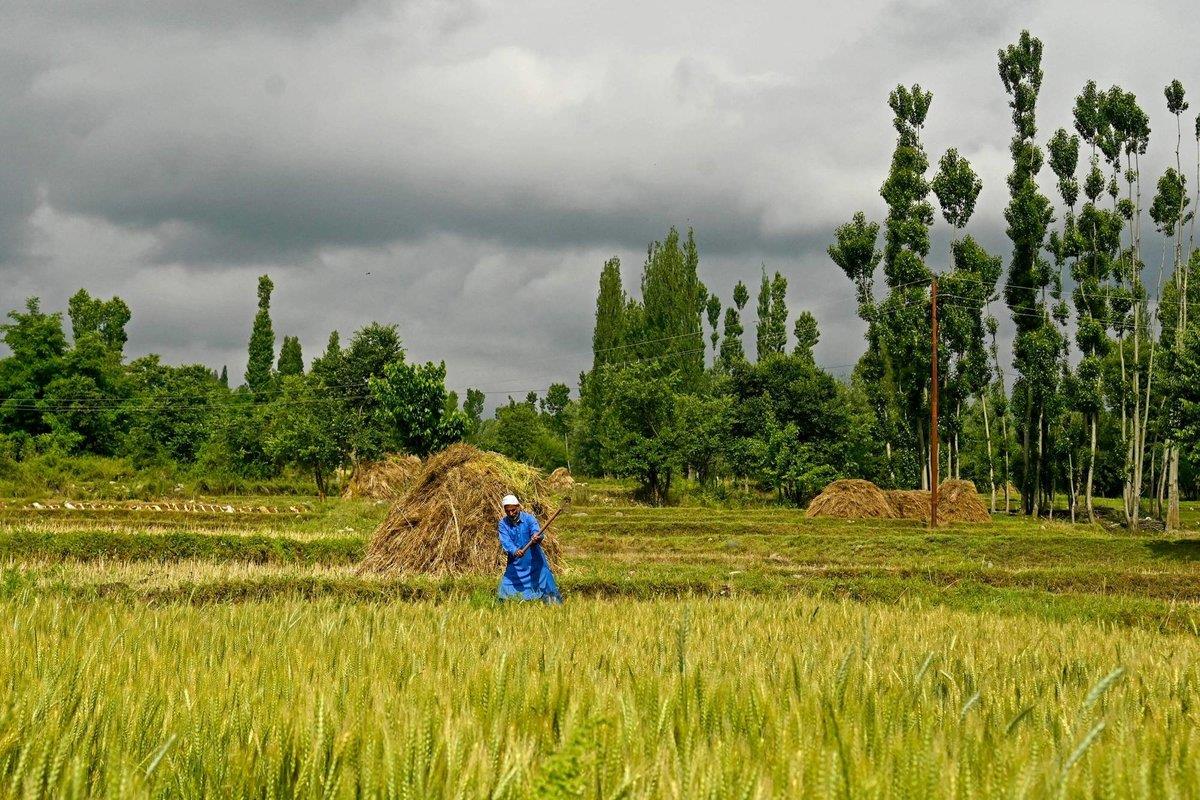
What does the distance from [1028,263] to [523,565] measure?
122ft

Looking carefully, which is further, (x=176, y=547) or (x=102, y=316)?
(x=102, y=316)

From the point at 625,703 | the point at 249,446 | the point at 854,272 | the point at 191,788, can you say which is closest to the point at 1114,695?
the point at 625,703

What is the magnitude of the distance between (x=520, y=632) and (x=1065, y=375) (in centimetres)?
4064

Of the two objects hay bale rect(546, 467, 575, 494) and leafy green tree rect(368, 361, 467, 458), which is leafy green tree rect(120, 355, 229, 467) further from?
hay bale rect(546, 467, 575, 494)

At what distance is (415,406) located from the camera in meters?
45.9

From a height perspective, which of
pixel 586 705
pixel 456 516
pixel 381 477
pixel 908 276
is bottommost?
pixel 381 477

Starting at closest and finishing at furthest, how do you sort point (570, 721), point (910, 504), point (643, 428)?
point (570, 721), point (910, 504), point (643, 428)

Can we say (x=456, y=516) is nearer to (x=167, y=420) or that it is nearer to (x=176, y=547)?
(x=176, y=547)

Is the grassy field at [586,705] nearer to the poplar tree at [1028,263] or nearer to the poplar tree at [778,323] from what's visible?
the poplar tree at [1028,263]

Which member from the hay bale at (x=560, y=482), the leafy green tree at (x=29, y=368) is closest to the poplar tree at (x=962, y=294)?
the hay bale at (x=560, y=482)

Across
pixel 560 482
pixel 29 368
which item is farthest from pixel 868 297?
pixel 29 368

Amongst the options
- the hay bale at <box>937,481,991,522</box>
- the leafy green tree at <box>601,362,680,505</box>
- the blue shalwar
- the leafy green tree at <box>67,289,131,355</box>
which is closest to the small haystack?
the hay bale at <box>937,481,991,522</box>

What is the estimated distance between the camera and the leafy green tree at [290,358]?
3575 inches

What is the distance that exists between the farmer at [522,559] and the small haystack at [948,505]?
89.3 ft
